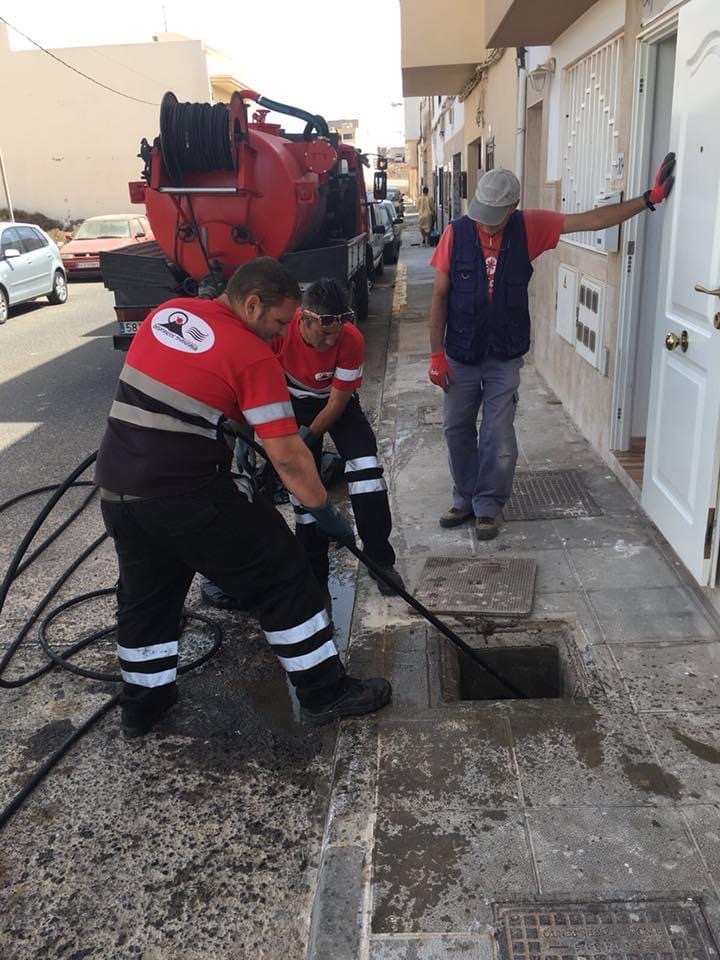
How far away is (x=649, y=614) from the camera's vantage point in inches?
143

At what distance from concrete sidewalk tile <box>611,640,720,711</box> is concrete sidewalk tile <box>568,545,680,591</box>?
54cm

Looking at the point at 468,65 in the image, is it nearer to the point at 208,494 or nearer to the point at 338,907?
the point at 208,494

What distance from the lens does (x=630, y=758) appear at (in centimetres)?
276

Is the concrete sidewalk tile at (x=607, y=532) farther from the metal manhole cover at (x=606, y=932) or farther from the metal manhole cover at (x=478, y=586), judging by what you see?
the metal manhole cover at (x=606, y=932)

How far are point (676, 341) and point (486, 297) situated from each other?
1060 mm

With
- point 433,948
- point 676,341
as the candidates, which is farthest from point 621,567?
point 433,948

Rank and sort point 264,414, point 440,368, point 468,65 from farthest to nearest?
point 468,65 → point 440,368 → point 264,414

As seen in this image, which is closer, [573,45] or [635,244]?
[635,244]

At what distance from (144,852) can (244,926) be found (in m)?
0.47

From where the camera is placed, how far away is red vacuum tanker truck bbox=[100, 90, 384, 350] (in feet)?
21.8

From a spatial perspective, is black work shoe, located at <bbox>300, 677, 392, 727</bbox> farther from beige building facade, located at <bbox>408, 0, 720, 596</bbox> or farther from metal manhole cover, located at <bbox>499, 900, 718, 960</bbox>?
beige building facade, located at <bbox>408, 0, 720, 596</bbox>

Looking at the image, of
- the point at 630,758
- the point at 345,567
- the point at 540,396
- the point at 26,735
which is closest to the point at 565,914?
the point at 630,758

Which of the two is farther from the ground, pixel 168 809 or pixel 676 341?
pixel 676 341

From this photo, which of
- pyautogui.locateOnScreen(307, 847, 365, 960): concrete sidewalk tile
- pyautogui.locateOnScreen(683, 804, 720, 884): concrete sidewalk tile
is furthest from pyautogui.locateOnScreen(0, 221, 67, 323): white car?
pyautogui.locateOnScreen(683, 804, 720, 884): concrete sidewalk tile
